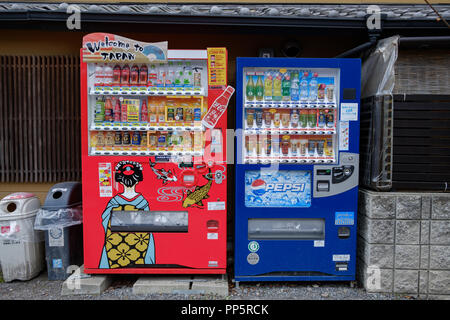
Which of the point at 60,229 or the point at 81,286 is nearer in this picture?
the point at 81,286

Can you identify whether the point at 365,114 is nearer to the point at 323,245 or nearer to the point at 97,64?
the point at 323,245

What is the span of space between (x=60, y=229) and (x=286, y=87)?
124 inches

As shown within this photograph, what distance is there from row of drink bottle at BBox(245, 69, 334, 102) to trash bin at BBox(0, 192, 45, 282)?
3.09 m

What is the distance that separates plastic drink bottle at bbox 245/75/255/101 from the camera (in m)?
3.45

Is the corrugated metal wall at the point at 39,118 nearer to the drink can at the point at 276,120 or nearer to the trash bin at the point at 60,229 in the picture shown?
the trash bin at the point at 60,229

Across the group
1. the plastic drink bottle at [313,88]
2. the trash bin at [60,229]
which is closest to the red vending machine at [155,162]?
the trash bin at [60,229]

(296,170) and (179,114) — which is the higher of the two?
(179,114)

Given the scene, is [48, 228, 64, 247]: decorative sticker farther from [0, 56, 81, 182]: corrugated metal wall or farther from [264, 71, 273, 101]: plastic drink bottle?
[264, 71, 273, 101]: plastic drink bottle

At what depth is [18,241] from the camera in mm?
3646

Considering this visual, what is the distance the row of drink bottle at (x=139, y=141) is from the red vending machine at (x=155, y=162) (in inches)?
0.4

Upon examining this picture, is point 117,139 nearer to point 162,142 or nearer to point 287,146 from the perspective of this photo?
point 162,142

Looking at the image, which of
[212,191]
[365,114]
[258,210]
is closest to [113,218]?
[212,191]

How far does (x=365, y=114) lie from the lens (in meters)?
3.67

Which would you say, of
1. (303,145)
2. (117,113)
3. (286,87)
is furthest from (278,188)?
(117,113)
